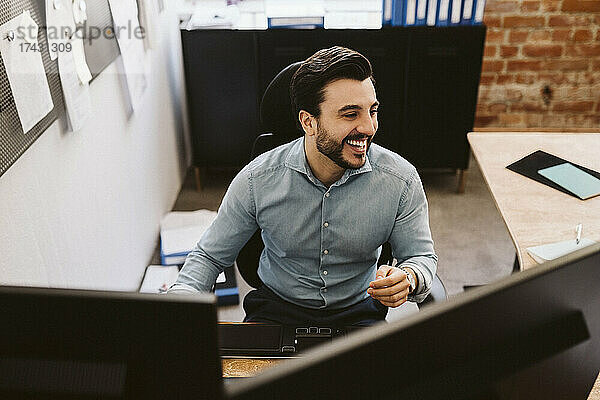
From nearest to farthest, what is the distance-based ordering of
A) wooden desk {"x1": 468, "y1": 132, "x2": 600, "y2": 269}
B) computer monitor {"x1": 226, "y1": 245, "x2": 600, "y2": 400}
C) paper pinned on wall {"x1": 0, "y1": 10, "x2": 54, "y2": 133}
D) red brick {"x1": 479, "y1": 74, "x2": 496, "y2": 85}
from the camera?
computer monitor {"x1": 226, "y1": 245, "x2": 600, "y2": 400}, paper pinned on wall {"x1": 0, "y1": 10, "x2": 54, "y2": 133}, wooden desk {"x1": 468, "y1": 132, "x2": 600, "y2": 269}, red brick {"x1": 479, "y1": 74, "x2": 496, "y2": 85}

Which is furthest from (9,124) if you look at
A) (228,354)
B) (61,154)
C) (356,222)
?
(356,222)

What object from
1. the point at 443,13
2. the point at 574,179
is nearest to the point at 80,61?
the point at 574,179

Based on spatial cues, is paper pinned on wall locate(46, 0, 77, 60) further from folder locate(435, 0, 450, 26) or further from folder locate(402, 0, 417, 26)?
folder locate(435, 0, 450, 26)

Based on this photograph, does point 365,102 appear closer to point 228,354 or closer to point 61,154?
point 228,354

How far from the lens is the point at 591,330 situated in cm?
76

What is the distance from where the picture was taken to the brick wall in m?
3.38

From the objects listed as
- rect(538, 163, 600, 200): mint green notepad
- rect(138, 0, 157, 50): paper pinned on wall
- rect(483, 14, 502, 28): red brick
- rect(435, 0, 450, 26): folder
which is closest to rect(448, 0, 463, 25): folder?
rect(435, 0, 450, 26): folder

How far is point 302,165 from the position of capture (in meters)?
1.58

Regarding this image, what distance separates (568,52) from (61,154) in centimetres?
287

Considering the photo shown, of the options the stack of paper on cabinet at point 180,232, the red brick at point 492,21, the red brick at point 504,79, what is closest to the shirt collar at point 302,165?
the stack of paper on cabinet at point 180,232

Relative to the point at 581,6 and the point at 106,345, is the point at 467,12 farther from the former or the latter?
the point at 106,345

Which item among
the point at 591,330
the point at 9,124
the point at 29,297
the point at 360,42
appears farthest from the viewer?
the point at 360,42

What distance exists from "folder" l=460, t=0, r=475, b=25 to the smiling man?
1641 millimetres

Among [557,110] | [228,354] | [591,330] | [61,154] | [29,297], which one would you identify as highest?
[29,297]
